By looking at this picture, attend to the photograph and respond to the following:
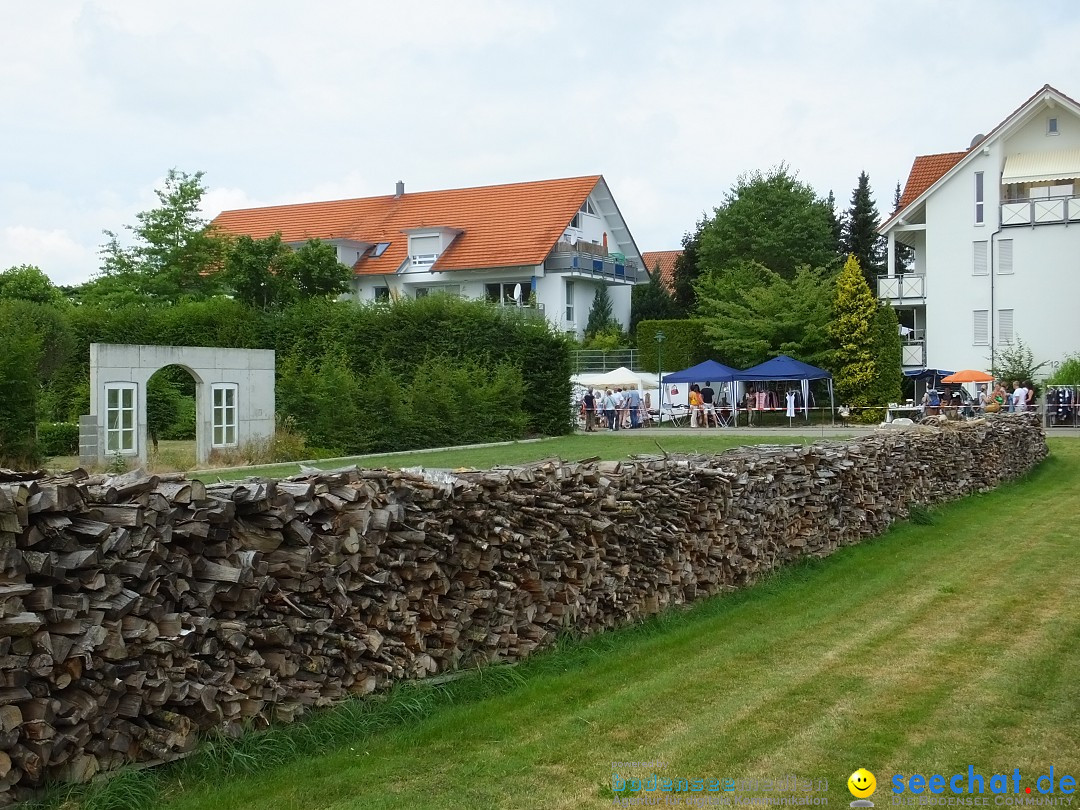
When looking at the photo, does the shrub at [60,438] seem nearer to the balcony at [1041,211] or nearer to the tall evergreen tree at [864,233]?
the balcony at [1041,211]

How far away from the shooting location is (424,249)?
5209 cm

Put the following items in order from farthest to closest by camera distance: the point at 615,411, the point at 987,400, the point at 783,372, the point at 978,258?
the point at 978,258
the point at 615,411
the point at 783,372
the point at 987,400

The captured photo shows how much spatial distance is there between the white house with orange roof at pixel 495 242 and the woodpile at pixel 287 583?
38488mm

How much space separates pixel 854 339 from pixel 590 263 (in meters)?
15.1

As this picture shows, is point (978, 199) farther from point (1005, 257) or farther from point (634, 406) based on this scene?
point (634, 406)

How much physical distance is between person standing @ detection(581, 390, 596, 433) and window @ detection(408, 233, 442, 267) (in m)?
16.6

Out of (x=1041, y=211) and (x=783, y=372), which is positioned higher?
(x=1041, y=211)

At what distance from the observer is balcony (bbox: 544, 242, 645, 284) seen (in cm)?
4981

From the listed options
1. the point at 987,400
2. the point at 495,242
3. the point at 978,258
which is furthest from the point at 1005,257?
the point at 495,242

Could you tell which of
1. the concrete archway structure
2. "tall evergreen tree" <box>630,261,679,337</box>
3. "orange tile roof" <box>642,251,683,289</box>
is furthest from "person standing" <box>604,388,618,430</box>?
"orange tile roof" <box>642,251,683,289</box>

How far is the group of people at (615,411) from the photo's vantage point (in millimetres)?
37219

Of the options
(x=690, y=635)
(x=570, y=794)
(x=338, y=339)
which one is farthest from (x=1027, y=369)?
(x=570, y=794)

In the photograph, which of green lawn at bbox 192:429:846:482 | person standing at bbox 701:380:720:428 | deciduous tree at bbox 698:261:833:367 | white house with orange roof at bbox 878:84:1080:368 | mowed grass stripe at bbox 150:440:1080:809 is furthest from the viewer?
white house with orange roof at bbox 878:84:1080:368

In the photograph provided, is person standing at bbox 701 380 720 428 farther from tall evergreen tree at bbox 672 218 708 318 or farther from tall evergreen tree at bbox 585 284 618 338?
tall evergreen tree at bbox 672 218 708 318
